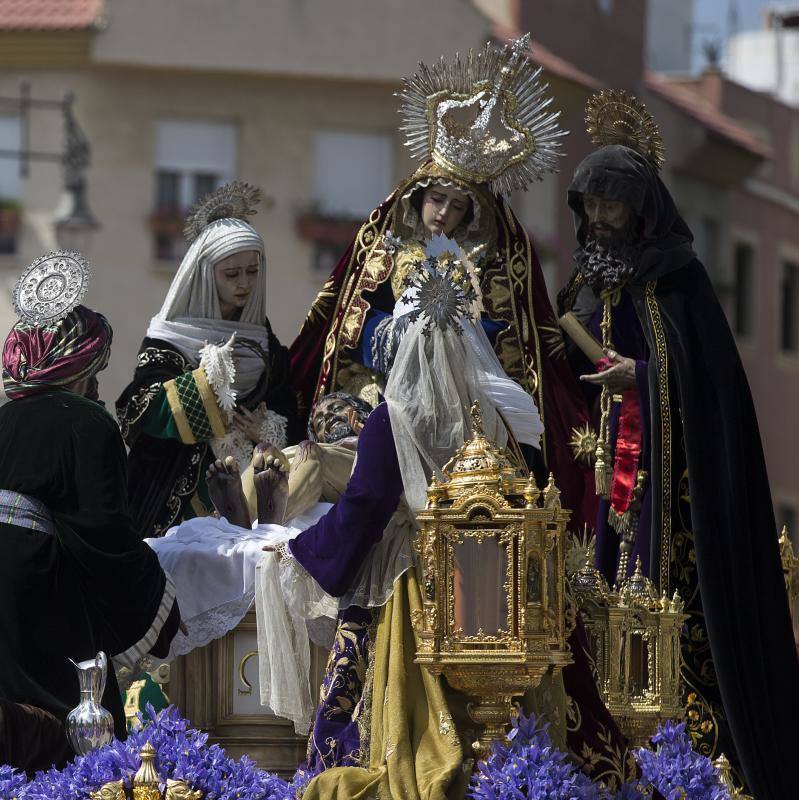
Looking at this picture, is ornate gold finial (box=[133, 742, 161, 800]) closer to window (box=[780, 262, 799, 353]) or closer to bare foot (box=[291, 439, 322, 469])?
bare foot (box=[291, 439, 322, 469])

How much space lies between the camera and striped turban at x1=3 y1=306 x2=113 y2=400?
8797 millimetres

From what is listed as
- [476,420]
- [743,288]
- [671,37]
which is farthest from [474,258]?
[671,37]

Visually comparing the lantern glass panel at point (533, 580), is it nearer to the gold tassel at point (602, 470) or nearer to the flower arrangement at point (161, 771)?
the flower arrangement at point (161, 771)

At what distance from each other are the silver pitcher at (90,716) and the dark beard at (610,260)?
3.02m

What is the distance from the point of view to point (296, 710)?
354 inches

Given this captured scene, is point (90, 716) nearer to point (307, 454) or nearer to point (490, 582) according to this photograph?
point (490, 582)

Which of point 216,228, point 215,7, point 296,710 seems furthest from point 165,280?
point 296,710

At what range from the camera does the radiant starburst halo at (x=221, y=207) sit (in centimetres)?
1052

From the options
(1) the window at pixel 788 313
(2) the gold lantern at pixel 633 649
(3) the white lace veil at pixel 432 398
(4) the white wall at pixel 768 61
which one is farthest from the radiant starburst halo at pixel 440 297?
(4) the white wall at pixel 768 61

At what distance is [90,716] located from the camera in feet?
26.5

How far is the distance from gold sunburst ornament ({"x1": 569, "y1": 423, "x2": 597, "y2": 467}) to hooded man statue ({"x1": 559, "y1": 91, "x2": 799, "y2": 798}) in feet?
0.14

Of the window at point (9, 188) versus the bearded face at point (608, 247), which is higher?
the window at point (9, 188)

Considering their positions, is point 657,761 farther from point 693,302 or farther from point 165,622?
point 693,302

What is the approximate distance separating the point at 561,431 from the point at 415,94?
4.77 feet
